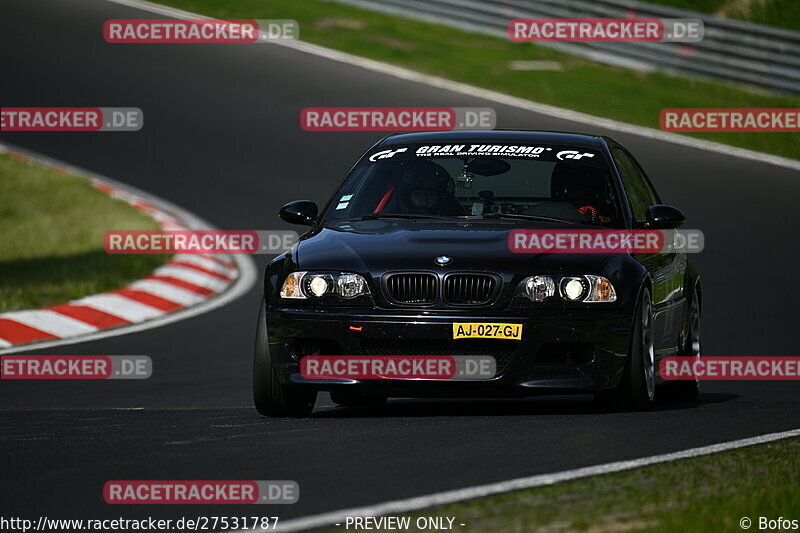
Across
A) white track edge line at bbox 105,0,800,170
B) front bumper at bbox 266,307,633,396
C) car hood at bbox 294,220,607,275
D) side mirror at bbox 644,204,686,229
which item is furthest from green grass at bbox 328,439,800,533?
white track edge line at bbox 105,0,800,170

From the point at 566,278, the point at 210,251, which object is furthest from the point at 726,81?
the point at 566,278

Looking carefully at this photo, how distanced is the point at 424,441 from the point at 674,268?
9.59ft

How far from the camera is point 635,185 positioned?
395 inches

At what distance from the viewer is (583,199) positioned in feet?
30.2

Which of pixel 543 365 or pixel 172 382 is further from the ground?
pixel 543 365

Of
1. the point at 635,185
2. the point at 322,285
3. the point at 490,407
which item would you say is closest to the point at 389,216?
the point at 322,285

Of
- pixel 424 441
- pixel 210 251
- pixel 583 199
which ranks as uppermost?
pixel 583 199

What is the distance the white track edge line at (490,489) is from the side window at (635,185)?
259 cm

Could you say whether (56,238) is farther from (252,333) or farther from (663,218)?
(663,218)

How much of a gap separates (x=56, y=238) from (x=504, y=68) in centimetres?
879

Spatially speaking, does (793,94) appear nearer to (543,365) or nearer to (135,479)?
(543,365)

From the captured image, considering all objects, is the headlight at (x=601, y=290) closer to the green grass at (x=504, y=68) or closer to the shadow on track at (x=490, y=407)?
the shadow on track at (x=490, y=407)

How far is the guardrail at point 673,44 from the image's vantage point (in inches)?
914

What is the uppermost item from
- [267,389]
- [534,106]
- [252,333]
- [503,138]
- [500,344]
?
[503,138]
